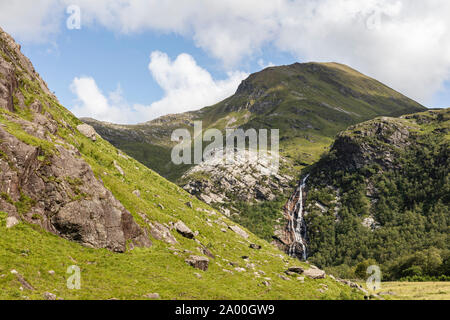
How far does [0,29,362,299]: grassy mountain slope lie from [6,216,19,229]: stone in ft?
1.01

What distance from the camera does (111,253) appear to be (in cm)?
2903

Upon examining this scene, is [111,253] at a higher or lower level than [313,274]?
higher

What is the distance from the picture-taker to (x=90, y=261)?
26.5 m

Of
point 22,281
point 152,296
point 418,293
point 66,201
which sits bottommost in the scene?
point 418,293

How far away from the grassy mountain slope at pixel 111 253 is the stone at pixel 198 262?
0.74 m

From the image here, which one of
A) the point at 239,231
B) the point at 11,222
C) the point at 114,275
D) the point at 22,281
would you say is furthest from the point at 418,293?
the point at 11,222

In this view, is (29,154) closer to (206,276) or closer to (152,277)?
(152,277)

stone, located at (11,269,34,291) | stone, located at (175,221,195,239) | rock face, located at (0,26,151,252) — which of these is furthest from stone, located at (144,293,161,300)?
stone, located at (175,221,195,239)

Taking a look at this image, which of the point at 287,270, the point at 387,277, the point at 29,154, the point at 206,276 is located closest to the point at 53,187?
the point at 29,154

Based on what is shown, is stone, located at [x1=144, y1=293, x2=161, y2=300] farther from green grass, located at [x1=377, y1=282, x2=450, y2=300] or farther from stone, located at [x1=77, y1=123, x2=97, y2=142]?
stone, located at [x1=77, y1=123, x2=97, y2=142]

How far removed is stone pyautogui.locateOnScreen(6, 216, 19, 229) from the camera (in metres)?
24.4

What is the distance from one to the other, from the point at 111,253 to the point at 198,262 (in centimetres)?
990

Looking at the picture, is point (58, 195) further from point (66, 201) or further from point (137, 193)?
point (137, 193)
